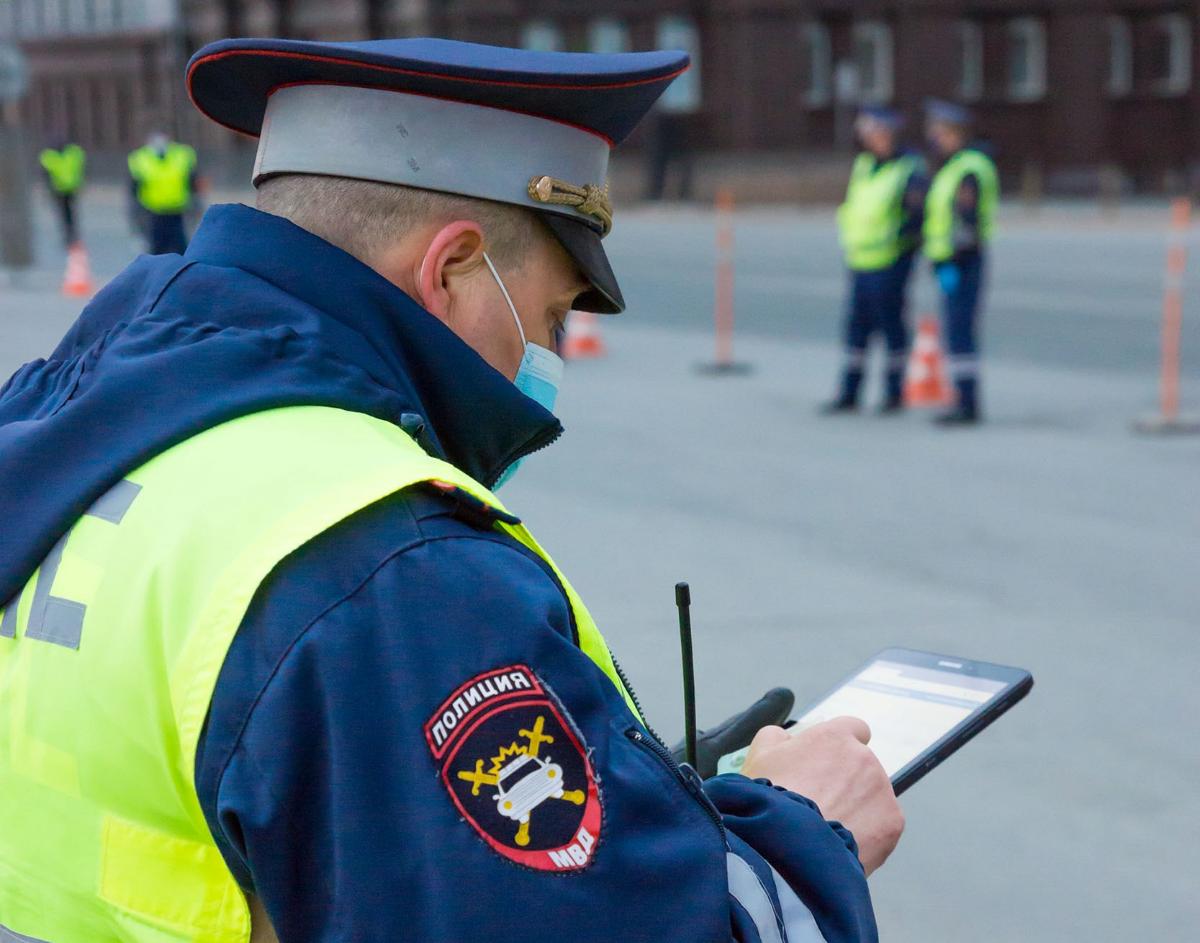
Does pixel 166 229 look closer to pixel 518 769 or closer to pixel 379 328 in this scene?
pixel 379 328

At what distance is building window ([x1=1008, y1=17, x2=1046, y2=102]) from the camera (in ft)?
127

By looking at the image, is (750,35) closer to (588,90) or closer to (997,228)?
(997,228)

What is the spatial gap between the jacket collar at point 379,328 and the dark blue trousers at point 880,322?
363 inches

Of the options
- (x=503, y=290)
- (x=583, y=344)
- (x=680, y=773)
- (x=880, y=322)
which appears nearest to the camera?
(x=680, y=773)

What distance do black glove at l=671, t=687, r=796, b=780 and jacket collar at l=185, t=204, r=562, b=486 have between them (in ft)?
1.62

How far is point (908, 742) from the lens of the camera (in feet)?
6.57

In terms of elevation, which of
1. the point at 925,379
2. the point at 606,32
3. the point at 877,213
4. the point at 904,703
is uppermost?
the point at 606,32

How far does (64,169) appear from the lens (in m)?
25.7

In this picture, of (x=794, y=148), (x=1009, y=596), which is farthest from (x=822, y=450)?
(x=794, y=148)

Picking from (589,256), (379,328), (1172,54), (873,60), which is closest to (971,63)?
(873,60)

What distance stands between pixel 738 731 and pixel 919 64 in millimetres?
37941

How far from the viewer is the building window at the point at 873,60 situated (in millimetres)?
38188

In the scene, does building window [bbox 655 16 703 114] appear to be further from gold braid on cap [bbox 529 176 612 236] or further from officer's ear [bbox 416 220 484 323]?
officer's ear [bbox 416 220 484 323]

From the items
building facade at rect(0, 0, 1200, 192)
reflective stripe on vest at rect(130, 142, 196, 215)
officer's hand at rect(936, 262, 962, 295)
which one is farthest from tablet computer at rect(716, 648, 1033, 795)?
building facade at rect(0, 0, 1200, 192)
